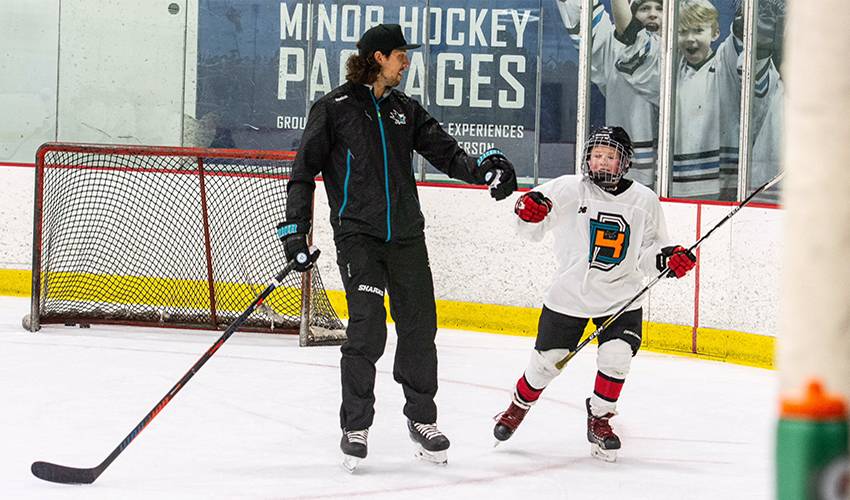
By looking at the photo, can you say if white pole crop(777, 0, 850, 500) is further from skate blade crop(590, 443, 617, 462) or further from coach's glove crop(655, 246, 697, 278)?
skate blade crop(590, 443, 617, 462)

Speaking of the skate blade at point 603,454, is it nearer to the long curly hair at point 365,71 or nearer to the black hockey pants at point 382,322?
the black hockey pants at point 382,322

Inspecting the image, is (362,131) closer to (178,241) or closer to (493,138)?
(178,241)

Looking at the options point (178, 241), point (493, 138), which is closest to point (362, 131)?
point (178, 241)

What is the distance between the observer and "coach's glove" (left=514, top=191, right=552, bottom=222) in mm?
3838

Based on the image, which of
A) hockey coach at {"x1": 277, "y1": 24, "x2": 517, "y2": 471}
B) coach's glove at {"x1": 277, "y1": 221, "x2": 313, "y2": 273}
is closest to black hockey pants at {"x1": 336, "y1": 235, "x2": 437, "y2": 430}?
hockey coach at {"x1": 277, "y1": 24, "x2": 517, "y2": 471}

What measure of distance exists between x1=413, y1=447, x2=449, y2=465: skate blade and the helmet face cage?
925 mm

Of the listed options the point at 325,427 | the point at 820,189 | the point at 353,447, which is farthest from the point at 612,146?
the point at 820,189

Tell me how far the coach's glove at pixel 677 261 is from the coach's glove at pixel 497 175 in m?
0.51

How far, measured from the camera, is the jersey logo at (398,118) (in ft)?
12.6

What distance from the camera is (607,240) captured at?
404 centimetres

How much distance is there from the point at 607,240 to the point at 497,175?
0.47m

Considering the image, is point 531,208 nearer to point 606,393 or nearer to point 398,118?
point 398,118

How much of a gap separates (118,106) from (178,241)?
2402mm

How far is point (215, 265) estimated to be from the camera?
755cm
